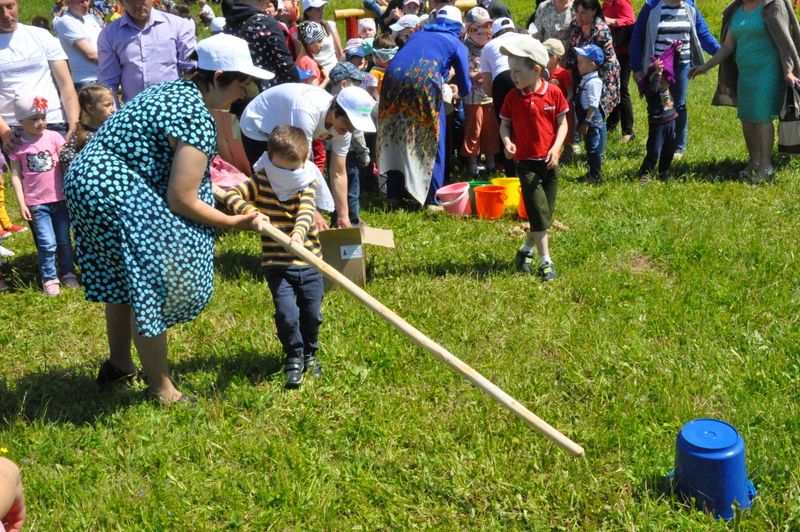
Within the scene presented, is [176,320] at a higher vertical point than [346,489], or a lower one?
higher

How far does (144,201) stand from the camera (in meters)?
3.81

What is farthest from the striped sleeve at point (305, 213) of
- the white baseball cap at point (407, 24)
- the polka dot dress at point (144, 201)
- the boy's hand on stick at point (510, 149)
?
the white baseball cap at point (407, 24)

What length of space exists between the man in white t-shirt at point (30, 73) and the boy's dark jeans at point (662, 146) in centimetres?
539

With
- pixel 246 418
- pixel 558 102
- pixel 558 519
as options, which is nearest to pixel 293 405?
pixel 246 418

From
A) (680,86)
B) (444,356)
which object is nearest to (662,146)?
(680,86)

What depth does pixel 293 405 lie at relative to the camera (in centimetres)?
440

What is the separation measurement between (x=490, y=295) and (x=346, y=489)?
7.37ft

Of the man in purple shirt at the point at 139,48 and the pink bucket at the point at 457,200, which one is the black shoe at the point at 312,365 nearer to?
the man in purple shirt at the point at 139,48

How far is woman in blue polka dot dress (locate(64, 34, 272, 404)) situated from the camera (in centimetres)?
375

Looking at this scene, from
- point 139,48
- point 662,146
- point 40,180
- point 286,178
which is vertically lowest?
point 662,146

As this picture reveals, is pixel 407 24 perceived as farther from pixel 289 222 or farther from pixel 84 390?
pixel 84 390

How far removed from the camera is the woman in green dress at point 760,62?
7684 millimetres

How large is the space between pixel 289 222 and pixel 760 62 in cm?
572

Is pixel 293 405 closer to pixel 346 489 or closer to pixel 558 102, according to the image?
pixel 346 489
